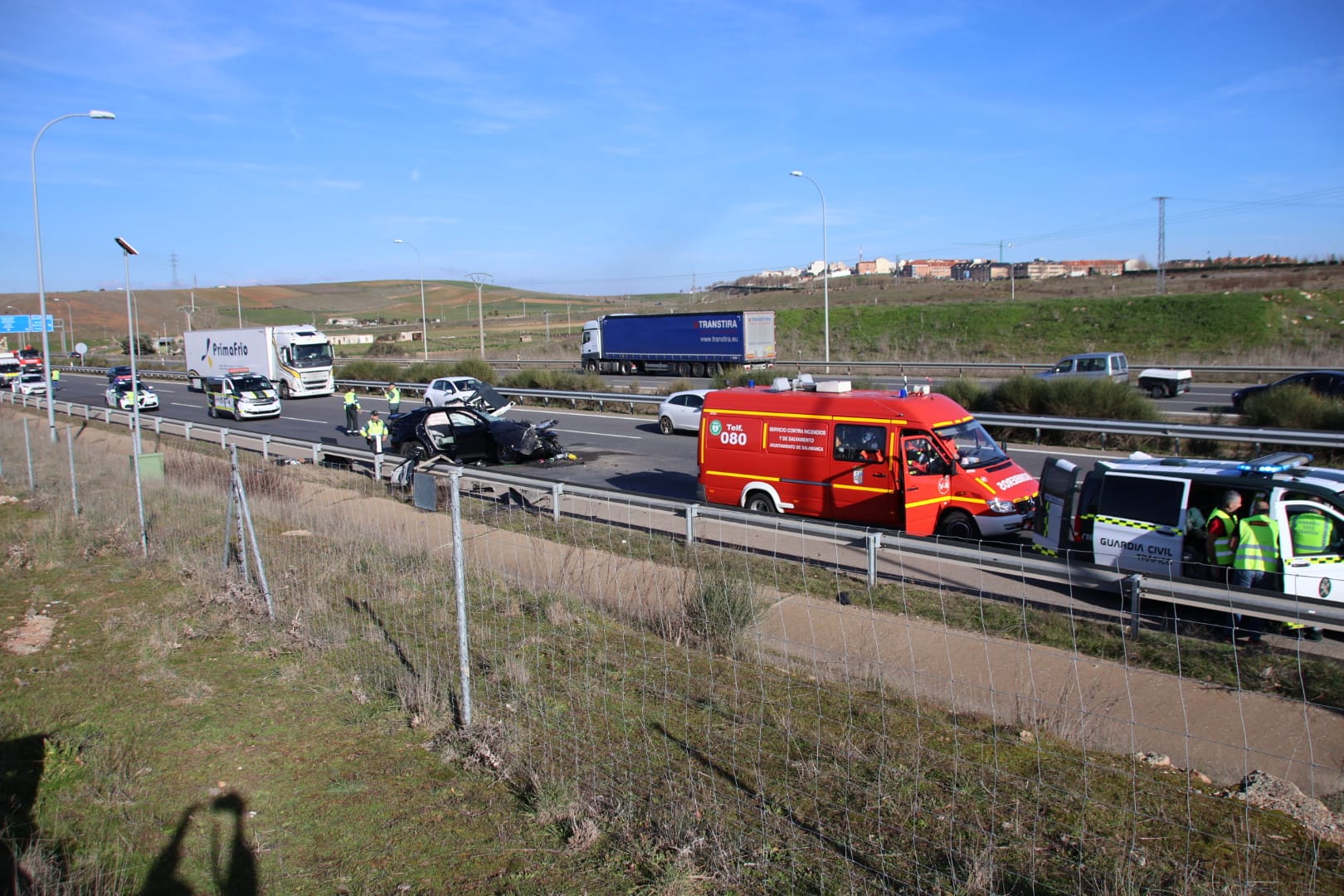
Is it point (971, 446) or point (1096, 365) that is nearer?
point (971, 446)

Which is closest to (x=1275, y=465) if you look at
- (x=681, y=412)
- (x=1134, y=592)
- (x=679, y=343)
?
(x=1134, y=592)

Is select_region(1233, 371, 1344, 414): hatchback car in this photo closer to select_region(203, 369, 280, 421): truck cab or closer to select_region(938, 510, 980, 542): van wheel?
select_region(938, 510, 980, 542): van wheel

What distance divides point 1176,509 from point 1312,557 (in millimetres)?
1284

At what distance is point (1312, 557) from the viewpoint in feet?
27.5

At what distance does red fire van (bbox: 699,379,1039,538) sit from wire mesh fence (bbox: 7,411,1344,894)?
1.22 meters

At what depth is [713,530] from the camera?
12852 mm

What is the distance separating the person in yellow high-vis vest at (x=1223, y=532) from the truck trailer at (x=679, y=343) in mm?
34096

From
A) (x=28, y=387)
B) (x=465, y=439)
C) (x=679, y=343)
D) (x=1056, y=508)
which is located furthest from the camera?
(x=679, y=343)

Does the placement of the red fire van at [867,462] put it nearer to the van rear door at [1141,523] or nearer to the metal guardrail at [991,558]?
the metal guardrail at [991,558]

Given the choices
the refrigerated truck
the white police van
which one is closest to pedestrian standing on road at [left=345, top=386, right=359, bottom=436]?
the refrigerated truck

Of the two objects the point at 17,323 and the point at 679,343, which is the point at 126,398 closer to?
the point at 679,343

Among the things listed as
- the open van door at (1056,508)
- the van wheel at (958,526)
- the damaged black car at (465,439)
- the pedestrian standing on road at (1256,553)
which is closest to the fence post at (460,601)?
the open van door at (1056,508)

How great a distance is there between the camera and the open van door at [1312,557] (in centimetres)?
823

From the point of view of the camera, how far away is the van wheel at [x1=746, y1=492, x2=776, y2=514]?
13.7m
